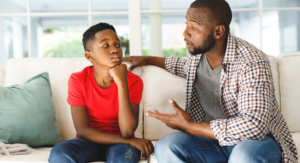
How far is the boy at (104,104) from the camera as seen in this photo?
124cm

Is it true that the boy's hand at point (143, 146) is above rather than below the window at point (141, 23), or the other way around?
below

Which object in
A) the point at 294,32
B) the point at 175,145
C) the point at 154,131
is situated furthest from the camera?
the point at 294,32

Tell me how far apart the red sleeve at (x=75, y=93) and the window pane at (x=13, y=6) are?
1.15m

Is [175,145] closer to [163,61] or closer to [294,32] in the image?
[163,61]

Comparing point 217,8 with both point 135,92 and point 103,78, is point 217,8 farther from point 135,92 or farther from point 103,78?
point 103,78

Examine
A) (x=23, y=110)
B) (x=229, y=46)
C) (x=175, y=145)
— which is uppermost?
(x=229, y=46)

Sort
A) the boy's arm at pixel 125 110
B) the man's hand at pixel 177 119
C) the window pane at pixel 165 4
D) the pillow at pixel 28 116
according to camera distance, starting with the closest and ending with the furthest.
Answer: the man's hand at pixel 177 119 < the boy's arm at pixel 125 110 < the pillow at pixel 28 116 < the window pane at pixel 165 4

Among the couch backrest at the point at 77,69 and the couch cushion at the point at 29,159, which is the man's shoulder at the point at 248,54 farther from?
the couch cushion at the point at 29,159

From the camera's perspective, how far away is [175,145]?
111cm

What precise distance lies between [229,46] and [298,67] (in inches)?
28.0

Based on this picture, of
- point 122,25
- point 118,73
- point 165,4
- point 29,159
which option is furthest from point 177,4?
point 29,159

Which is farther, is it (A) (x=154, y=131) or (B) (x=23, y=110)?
(A) (x=154, y=131)

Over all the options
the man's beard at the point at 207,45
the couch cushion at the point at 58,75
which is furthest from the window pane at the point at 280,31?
the couch cushion at the point at 58,75

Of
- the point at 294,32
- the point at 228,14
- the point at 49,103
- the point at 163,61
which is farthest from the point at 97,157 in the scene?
the point at 294,32
